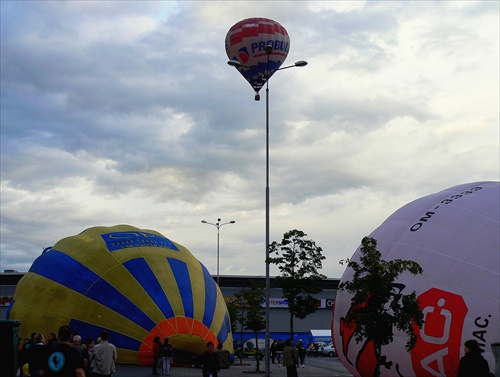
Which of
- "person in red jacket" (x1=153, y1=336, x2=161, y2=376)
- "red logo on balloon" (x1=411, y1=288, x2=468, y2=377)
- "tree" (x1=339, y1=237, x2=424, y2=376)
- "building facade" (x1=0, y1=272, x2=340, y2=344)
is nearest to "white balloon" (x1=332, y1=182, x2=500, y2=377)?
"red logo on balloon" (x1=411, y1=288, x2=468, y2=377)

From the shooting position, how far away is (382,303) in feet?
59.0

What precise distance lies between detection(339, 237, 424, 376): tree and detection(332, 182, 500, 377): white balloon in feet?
1.65

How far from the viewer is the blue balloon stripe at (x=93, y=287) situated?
83.4ft

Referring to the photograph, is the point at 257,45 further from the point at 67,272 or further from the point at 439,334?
the point at 439,334

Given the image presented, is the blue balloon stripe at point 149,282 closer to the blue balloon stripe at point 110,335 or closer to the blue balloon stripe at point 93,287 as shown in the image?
the blue balloon stripe at point 93,287

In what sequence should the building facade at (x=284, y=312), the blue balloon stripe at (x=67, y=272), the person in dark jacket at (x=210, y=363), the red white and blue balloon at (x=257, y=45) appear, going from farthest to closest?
the building facade at (x=284, y=312), the red white and blue balloon at (x=257, y=45), the blue balloon stripe at (x=67, y=272), the person in dark jacket at (x=210, y=363)

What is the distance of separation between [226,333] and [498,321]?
1379 centimetres

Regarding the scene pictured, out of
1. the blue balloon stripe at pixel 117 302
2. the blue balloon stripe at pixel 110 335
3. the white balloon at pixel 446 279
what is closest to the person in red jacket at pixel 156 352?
the blue balloon stripe at pixel 117 302

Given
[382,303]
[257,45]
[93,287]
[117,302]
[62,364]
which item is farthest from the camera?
[257,45]

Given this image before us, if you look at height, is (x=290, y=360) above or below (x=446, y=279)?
below

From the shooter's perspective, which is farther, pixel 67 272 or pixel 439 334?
pixel 67 272

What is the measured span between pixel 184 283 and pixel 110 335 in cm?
351

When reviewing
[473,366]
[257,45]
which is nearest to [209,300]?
[473,366]

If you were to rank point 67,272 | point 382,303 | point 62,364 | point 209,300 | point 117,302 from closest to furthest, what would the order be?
point 62,364
point 382,303
point 117,302
point 67,272
point 209,300
